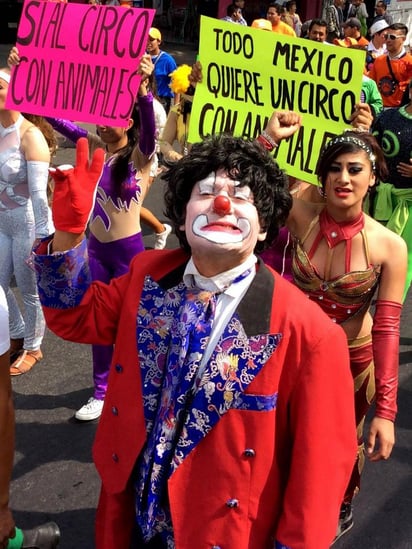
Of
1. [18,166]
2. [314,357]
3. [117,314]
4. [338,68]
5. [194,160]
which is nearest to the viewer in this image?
[314,357]

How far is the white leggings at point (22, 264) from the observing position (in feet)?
12.5

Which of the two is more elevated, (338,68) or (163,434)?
(338,68)

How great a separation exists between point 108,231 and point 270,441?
6.59 feet

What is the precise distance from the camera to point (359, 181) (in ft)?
7.95

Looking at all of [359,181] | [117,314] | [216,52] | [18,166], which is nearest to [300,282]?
[359,181]

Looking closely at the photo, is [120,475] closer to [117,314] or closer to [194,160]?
[117,314]

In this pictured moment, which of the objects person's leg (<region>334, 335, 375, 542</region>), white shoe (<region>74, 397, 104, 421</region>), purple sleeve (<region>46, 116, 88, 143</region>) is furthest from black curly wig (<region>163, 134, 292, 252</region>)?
white shoe (<region>74, 397, 104, 421</region>)

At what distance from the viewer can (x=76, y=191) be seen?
65.4 inches

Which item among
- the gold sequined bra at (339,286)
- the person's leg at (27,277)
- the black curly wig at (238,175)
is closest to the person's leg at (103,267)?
the person's leg at (27,277)

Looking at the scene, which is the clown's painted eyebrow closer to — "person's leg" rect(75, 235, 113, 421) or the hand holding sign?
the hand holding sign

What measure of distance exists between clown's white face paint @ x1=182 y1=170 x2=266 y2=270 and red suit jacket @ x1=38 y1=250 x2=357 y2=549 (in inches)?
4.9

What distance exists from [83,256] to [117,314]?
222 millimetres

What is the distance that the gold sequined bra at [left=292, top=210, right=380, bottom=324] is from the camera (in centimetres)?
240

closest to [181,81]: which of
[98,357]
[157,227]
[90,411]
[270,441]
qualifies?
[157,227]
